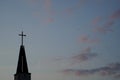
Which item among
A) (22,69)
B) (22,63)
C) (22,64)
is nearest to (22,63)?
(22,63)

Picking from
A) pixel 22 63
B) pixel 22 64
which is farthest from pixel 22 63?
pixel 22 64

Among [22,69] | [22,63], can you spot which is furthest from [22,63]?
[22,69]

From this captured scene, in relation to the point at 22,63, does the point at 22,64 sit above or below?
below

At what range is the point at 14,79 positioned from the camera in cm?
9244

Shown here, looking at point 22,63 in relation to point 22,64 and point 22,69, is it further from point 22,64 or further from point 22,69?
point 22,69

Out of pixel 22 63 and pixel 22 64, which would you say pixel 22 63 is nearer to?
pixel 22 63

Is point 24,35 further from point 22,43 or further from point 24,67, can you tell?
point 24,67

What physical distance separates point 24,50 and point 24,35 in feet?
11.6

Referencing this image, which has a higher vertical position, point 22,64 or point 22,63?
point 22,63

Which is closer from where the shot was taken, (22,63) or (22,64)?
(22,64)

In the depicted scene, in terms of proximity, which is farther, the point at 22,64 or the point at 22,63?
the point at 22,63

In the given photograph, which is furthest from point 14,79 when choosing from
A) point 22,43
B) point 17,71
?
point 22,43

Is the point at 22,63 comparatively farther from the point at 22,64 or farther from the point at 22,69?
the point at 22,69

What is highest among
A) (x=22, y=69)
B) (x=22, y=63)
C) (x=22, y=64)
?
(x=22, y=63)
